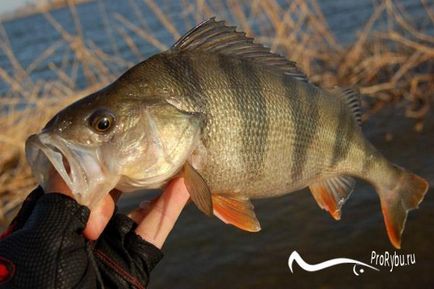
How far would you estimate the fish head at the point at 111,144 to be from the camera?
1748 mm

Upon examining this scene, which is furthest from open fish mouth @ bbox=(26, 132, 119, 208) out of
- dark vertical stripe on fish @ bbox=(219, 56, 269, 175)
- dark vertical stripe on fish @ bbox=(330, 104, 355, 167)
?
dark vertical stripe on fish @ bbox=(330, 104, 355, 167)

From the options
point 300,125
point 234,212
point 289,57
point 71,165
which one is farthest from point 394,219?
point 289,57

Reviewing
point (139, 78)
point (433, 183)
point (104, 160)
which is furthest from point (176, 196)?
point (433, 183)

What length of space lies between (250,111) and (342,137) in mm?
592

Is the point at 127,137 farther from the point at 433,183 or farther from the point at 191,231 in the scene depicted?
the point at 433,183

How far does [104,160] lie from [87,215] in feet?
0.66

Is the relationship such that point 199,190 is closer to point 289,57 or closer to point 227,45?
point 227,45

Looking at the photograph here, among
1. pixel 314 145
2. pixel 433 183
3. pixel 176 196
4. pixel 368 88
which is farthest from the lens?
pixel 368 88

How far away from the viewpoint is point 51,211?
1764 millimetres

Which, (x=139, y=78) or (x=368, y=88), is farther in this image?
(x=368, y=88)

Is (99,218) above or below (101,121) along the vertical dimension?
below

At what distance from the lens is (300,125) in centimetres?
219

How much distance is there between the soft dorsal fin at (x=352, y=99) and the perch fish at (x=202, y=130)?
0.93 feet

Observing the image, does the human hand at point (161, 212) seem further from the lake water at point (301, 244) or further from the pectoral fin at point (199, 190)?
the lake water at point (301, 244)
